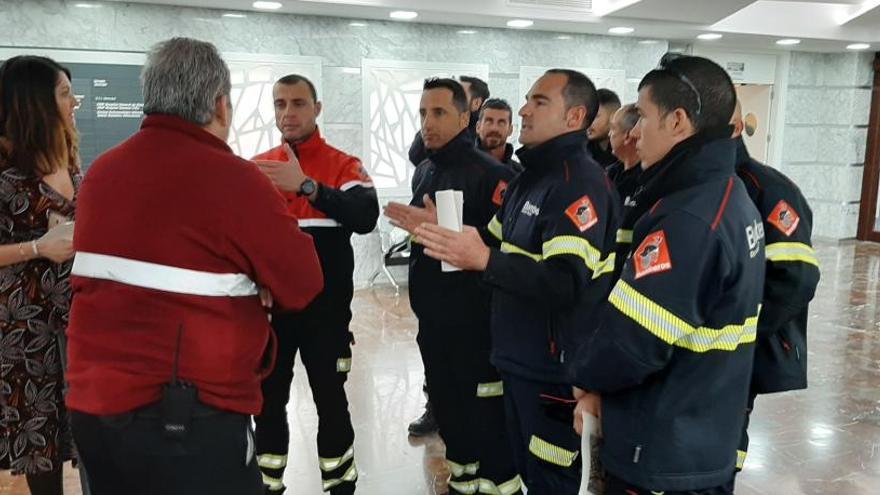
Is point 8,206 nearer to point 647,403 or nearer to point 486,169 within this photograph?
point 486,169

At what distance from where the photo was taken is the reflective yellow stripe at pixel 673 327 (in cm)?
142

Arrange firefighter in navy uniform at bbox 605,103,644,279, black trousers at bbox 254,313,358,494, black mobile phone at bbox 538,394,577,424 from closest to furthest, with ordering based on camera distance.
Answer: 1. black mobile phone at bbox 538,394,577,424
2. black trousers at bbox 254,313,358,494
3. firefighter in navy uniform at bbox 605,103,644,279

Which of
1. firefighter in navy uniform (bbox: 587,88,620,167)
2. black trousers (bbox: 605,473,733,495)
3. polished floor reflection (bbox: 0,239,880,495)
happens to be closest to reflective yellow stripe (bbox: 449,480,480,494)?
polished floor reflection (bbox: 0,239,880,495)

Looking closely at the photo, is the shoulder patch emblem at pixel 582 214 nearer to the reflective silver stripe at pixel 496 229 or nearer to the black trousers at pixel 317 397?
the reflective silver stripe at pixel 496 229

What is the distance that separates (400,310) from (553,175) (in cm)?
415

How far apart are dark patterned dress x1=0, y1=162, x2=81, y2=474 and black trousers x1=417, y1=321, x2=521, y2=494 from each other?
1.37 m

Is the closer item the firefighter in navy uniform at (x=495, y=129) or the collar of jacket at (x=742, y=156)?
the collar of jacket at (x=742, y=156)

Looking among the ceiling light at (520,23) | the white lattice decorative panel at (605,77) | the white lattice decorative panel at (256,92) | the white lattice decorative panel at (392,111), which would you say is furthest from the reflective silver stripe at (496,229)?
the white lattice decorative panel at (605,77)

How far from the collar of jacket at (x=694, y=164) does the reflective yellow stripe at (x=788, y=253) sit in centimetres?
59

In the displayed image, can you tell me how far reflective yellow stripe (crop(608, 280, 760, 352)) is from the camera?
1.42 metres

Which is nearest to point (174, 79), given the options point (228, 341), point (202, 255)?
point (202, 255)

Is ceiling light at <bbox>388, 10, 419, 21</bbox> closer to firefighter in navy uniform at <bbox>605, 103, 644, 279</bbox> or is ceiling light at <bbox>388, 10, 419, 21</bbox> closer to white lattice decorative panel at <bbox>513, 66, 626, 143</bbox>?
white lattice decorative panel at <bbox>513, 66, 626, 143</bbox>

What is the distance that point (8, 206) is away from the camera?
2.07m

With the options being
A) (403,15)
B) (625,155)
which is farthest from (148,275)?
(403,15)
